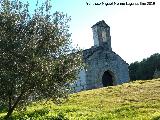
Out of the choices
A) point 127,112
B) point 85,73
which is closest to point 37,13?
point 127,112

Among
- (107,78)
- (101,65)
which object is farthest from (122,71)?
(101,65)

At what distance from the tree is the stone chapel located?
40.4m

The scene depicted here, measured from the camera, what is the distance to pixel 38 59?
77.2ft

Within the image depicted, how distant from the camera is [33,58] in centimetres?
2348

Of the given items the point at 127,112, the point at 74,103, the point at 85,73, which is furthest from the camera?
the point at 85,73

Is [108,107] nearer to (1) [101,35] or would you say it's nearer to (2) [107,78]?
(2) [107,78]

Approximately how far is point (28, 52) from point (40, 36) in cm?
165

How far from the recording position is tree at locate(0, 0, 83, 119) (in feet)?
77.0

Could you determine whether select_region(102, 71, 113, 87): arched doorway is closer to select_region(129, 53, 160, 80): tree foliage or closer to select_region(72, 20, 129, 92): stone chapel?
select_region(72, 20, 129, 92): stone chapel

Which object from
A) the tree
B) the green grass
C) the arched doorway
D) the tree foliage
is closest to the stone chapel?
the arched doorway

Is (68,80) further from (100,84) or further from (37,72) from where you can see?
(100,84)

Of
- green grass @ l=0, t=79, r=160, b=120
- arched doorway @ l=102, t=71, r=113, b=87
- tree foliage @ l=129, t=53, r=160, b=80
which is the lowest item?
green grass @ l=0, t=79, r=160, b=120

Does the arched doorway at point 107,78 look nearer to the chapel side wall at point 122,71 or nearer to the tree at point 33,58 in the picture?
the chapel side wall at point 122,71

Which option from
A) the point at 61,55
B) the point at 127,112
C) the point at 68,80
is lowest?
the point at 127,112
